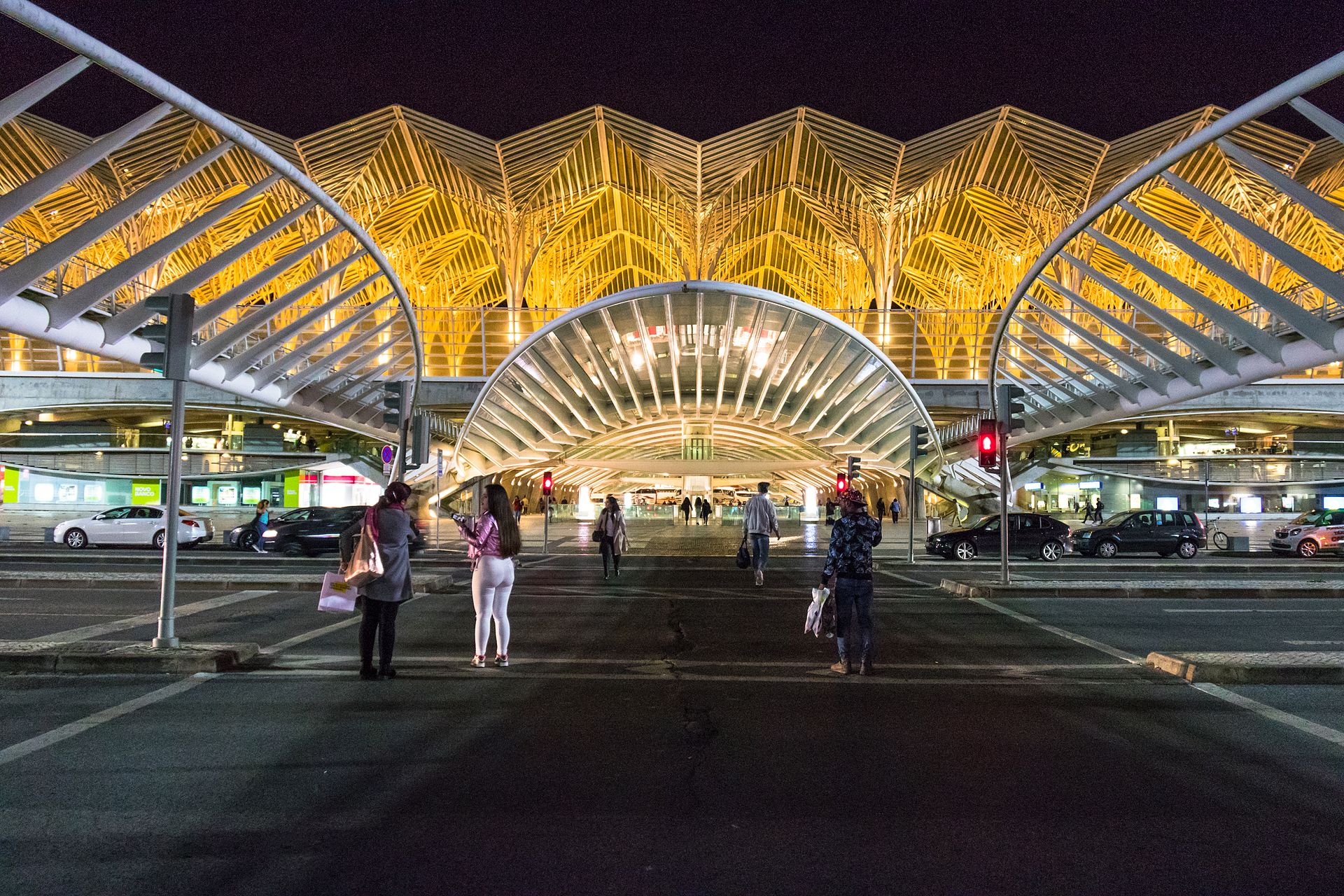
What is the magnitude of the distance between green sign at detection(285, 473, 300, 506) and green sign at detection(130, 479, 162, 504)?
6.51m

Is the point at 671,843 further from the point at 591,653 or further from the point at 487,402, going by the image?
the point at 487,402

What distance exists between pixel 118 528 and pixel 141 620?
65.6 feet

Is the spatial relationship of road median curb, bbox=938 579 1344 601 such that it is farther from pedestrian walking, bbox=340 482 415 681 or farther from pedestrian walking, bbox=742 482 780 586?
pedestrian walking, bbox=340 482 415 681

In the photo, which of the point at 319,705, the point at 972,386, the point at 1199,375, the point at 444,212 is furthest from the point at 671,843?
the point at 444,212

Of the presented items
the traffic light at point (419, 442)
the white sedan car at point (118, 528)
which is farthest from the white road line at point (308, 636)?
the white sedan car at point (118, 528)

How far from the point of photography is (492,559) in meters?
8.29

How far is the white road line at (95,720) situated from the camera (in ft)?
18.5

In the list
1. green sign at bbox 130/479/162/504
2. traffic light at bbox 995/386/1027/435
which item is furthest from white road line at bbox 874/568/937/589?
green sign at bbox 130/479/162/504

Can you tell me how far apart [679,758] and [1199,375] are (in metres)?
17.7

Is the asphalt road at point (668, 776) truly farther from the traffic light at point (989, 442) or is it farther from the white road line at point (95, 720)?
the traffic light at point (989, 442)

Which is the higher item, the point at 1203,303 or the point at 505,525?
the point at 1203,303

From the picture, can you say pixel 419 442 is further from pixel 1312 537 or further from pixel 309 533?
pixel 1312 537

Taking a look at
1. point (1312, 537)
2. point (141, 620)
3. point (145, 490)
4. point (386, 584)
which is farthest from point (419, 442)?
point (145, 490)

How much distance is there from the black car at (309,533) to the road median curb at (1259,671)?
21.4m
